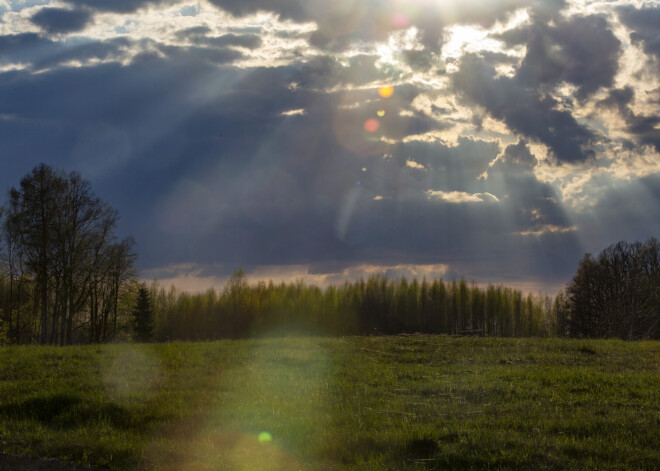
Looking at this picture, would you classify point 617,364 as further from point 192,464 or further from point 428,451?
point 192,464

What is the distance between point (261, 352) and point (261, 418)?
25.2 feet

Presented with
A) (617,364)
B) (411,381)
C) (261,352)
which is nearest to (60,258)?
(261,352)

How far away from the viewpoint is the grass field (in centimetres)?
869

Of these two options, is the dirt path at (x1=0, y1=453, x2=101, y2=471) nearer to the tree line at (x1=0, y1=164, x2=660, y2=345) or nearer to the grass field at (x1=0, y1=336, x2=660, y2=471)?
the grass field at (x1=0, y1=336, x2=660, y2=471)

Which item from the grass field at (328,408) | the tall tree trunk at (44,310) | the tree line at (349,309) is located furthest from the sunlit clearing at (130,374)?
the tree line at (349,309)

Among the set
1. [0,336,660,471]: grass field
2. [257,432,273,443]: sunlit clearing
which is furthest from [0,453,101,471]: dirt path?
[257,432,273,443]: sunlit clearing

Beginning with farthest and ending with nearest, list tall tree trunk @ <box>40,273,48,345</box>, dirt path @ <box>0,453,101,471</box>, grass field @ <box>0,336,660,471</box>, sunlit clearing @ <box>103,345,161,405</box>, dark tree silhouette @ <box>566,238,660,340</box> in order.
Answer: dark tree silhouette @ <box>566,238,660,340</box> < tall tree trunk @ <box>40,273,48,345</box> < sunlit clearing @ <box>103,345,161,405</box> < grass field @ <box>0,336,660,471</box> < dirt path @ <box>0,453,101,471</box>

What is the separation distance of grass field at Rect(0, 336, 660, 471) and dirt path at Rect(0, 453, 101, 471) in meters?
0.51

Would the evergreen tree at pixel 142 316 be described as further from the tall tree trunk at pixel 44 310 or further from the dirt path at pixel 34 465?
the dirt path at pixel 34 465

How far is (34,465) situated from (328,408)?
221 inches

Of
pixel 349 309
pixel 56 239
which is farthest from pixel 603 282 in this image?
pixel 56 239

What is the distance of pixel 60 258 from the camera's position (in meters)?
37.1

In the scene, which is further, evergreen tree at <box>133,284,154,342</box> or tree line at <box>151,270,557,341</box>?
tree line at <box>151,270,557,341</box>

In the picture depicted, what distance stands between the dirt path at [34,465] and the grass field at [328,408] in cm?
51
